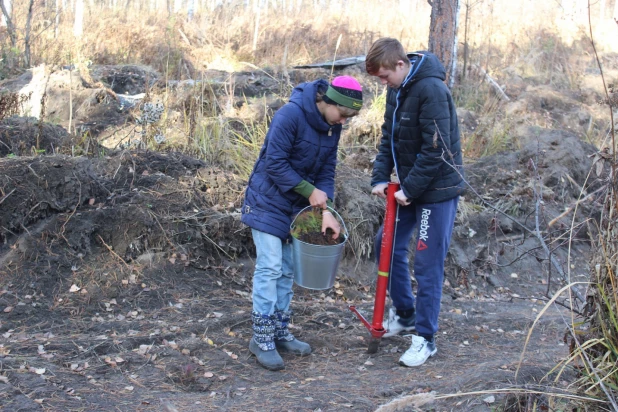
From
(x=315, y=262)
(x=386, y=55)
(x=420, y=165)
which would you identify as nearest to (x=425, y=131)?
(x=420, y=165)

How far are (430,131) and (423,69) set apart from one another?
39cm

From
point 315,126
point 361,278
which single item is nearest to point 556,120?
point 361,278

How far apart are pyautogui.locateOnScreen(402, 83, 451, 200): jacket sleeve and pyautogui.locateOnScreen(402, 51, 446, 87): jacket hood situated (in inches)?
3.2

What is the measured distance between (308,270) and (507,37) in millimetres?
13876

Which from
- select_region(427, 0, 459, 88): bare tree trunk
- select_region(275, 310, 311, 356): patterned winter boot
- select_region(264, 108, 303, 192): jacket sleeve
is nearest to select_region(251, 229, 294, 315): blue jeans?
select_region(275, 310, 311, 356): patterned winter boot

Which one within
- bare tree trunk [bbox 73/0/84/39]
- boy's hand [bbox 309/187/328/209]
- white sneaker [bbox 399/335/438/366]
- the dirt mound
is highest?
bare tree trunk [bbox 73/0/84/39]

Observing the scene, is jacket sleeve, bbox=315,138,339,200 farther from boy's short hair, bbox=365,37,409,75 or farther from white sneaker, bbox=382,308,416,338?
white sneaker, bbox=382,308,416,338

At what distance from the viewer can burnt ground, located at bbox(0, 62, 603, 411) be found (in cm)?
353

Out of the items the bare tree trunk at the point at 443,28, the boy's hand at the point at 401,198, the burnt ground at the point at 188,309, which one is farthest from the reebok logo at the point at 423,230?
the bare tree trunk at the point at 443,28

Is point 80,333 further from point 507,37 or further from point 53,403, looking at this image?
point 507,37

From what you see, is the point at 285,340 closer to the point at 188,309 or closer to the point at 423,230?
the point at 188,309

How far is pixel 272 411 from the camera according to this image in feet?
11.4

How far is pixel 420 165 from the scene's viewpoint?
12.7 ft

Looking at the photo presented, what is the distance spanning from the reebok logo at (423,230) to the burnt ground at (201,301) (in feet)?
1.63
